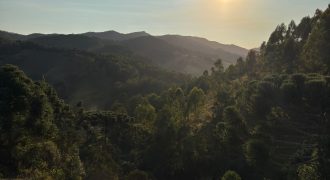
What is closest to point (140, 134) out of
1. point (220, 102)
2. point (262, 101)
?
point (220, 102)

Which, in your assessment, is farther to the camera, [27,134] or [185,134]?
[185,134]

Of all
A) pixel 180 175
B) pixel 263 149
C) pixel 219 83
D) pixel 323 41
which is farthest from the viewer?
pixel 219 83

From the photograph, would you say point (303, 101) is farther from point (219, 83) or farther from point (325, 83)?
point (219, 83)

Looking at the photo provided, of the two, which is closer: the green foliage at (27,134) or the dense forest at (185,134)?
the green foliage at (27,134)

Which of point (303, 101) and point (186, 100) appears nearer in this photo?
point (303, 101)

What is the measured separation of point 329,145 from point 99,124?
5449 centimetres

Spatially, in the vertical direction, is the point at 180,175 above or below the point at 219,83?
below

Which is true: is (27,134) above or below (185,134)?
above

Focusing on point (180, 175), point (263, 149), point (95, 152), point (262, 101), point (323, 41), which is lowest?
point (180, 175)

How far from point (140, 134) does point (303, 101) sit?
49.7 m

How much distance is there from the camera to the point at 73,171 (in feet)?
195

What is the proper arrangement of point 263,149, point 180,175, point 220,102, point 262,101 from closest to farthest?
point 263,149 → point 262,101 → point 180,175 → point 220,102

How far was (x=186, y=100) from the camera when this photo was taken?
402 ft

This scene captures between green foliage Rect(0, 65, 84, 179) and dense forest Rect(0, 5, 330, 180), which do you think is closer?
green foliage Rect(0, 65, 84, 179)
